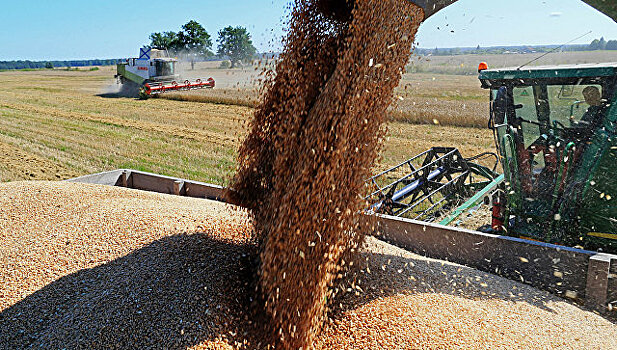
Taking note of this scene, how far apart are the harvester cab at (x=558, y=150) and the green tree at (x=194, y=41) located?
31337mm

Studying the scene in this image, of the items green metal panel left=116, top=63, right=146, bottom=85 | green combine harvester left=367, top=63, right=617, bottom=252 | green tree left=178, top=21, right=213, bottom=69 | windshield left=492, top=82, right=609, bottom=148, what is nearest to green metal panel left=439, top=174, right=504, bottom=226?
green combine harvester left=367, top=63, right=617, bottom=252

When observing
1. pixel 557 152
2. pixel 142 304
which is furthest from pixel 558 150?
pixel 142 304

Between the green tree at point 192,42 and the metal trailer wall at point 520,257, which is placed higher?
the green tree at point 192,42

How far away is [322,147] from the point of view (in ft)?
8.01

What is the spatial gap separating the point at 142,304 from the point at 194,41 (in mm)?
32338

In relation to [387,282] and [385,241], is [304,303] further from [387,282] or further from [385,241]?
[385,241]

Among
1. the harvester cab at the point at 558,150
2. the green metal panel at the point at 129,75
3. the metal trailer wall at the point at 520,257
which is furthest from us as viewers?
the green metal panel at the point at 129,75

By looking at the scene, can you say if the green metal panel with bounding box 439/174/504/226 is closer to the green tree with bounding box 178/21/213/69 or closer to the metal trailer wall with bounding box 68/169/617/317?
the metal trailer wall with bounding box 68/169/617/317

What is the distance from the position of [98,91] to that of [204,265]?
838 inches

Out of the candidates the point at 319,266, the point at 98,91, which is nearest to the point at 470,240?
the point at 319,266

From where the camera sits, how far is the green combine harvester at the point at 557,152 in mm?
3236

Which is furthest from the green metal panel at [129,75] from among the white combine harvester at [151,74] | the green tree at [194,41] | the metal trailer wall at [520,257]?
the metal trailer wall at [520,257]

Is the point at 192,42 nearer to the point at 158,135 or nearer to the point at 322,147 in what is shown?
the point at 158,135

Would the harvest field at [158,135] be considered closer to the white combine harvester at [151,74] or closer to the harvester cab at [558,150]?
the harvester cab at [558,150]
